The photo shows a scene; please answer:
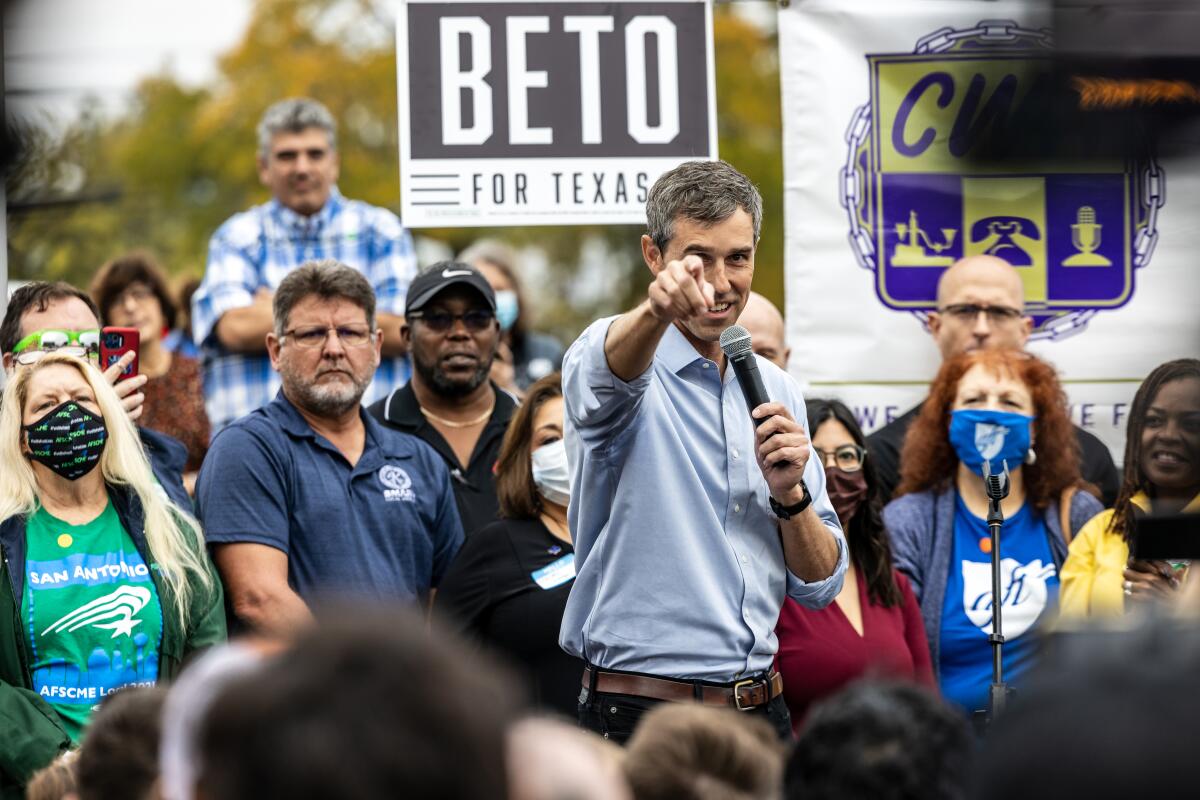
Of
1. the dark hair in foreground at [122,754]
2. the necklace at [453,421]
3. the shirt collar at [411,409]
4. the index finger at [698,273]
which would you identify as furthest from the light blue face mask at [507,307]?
the dark hair in foreground at [122,754]

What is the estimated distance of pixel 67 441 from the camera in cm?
520

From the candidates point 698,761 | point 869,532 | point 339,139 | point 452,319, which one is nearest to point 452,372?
point 452,319

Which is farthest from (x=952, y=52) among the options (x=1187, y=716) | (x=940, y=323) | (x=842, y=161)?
(x=1187, y=716)

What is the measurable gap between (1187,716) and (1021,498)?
16.5ft

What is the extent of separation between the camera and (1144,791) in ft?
4.33

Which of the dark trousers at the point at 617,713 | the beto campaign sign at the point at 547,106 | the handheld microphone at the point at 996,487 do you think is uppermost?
the beto campaign sign at the point at 547,106

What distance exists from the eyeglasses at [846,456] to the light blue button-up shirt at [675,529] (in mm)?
1675

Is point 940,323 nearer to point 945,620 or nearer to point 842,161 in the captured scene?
point 842,161

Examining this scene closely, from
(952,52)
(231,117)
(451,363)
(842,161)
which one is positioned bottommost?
(451,363)

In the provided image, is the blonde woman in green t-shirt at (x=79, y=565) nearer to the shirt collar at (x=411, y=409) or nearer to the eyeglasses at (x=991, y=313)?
the shirt collar at (x=411, y=409)

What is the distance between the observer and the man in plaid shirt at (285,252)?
24.8 feet

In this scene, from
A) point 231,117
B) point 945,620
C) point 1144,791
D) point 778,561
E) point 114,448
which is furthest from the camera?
point 231,117

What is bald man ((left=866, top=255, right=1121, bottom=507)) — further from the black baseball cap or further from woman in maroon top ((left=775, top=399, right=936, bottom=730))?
the black baseball cap

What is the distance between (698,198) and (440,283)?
112 inches
